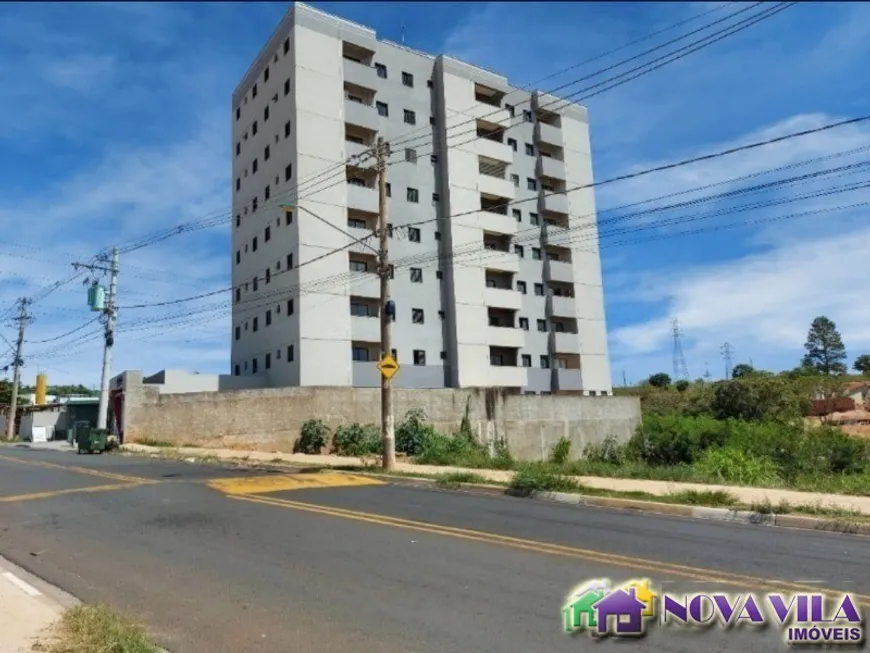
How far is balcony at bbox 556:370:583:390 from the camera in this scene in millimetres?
52344

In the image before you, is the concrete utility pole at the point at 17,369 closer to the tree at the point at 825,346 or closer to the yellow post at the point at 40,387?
the yellow post at the point at 40,387

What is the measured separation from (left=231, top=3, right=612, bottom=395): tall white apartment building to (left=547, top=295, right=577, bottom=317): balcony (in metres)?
0.09

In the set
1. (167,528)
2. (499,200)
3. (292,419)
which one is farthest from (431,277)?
(167,528)

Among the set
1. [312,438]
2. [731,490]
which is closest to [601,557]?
[731,490]

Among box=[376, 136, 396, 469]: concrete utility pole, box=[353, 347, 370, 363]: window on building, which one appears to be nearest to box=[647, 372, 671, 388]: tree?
box=[353, 347, 370, 363]: window on building

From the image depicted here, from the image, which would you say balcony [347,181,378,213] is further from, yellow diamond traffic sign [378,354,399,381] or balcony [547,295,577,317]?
yellow diamond traffic sign [378,354,399,381]

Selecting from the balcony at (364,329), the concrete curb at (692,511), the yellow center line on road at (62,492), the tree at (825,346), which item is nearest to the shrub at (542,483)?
the concrete curb at (692,511)

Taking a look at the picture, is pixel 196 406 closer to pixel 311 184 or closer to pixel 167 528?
pixel 311 184

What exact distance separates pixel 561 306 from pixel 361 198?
19517 millimetres

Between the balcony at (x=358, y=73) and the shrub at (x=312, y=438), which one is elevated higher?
the balcony at (x=358, y=73)

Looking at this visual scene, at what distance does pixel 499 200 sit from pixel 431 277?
947 cm

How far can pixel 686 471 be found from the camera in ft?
55.4

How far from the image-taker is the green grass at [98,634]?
4703 mm

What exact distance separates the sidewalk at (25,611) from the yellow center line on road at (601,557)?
15.3 ft
